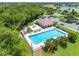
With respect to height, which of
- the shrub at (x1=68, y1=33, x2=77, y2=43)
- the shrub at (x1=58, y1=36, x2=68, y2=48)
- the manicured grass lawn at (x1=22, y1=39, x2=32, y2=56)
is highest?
the shrub at (x1=68, y1=33, x2=77, y2=43)

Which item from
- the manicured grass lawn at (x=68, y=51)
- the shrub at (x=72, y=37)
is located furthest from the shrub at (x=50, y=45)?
the shrub at (x=72, y=37)

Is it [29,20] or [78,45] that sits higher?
[29,20]

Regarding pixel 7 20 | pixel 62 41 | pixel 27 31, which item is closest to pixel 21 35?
pixel 27 31

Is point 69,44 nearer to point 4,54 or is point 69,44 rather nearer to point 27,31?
point 27,31

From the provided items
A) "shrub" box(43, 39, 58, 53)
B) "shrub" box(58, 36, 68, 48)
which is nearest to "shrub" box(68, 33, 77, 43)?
"shrub" box(58, 36, 68, 48)

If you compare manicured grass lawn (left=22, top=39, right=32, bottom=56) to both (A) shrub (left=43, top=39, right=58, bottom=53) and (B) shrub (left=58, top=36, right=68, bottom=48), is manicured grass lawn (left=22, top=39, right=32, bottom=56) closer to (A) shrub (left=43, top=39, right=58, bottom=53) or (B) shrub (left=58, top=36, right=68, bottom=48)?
(A) shrub (left=43, top=39, right=58, bottom=53)

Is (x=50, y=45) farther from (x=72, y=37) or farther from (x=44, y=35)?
(x=72, y=37)

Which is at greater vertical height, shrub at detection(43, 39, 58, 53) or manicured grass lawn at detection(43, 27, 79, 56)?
shrub at detection(43, 39, 58, 53)

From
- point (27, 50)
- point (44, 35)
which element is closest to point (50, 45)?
point (44, 35)
